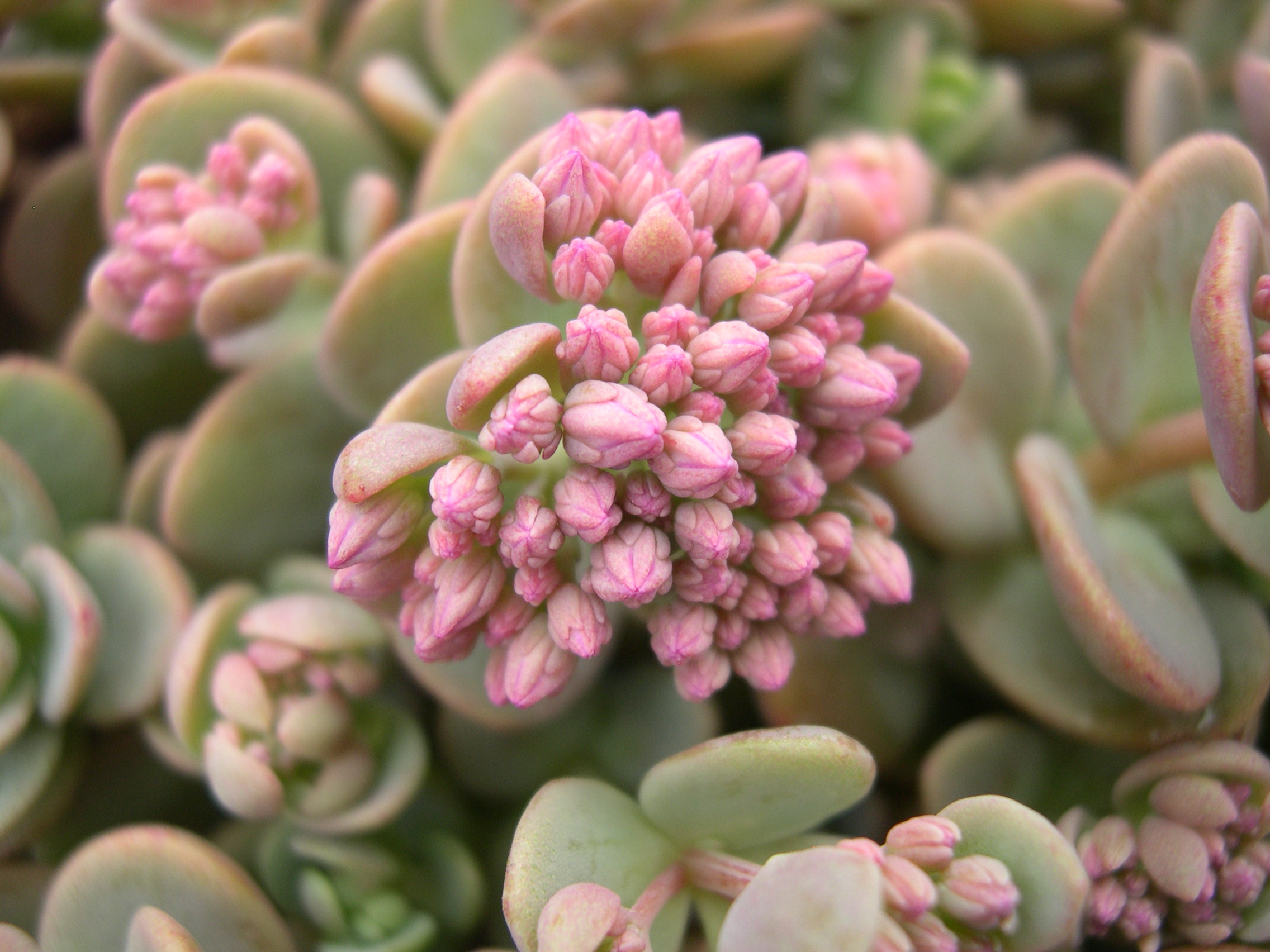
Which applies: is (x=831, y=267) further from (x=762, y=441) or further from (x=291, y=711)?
(x=291, y=711)

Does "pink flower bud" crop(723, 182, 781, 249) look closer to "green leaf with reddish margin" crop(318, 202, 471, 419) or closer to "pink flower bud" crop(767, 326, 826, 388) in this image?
"pink flower bud" crop(767, 326, 826, 388)

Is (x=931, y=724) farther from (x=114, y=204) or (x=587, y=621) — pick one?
(x=114, y=204)

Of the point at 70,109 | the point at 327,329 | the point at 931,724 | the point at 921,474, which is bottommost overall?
the point at 931,724

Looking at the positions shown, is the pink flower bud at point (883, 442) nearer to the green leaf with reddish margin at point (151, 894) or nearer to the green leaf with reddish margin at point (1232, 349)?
the green leaf with reddish margin at point (1232, 349)

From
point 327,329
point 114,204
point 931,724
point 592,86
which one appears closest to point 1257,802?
point 931,724

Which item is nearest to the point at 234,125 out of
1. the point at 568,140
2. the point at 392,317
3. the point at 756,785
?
the point at 392,317

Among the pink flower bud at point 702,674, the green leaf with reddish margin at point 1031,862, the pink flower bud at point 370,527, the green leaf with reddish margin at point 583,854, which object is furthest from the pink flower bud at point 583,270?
the green leaf with reddish margin at point 1031,862
